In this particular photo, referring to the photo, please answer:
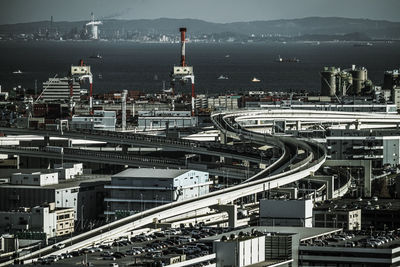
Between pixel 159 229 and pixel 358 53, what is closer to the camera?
pixel 159 229

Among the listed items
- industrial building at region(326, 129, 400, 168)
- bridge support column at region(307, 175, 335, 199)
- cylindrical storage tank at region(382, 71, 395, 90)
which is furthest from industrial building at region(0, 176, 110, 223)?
cylindrical storage tank at region(382, 71, 395, 90)

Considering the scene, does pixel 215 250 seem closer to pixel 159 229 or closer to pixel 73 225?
pixel 159 229

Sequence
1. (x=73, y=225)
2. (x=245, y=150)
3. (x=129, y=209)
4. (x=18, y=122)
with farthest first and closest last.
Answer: (x=18, y=122) < (x=245, y=150) < (x=129, y=209) < (x=73, y=225)

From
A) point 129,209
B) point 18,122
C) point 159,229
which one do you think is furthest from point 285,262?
point 18,122

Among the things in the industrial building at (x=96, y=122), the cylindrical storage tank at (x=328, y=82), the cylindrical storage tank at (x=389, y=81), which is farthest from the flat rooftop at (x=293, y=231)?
the cylindrical storage tank at (x=328, y=82)

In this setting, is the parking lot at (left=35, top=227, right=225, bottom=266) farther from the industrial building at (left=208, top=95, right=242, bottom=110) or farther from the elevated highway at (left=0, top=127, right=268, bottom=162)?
the industrial building at (left=208, top=95, right=242, bottom=110)

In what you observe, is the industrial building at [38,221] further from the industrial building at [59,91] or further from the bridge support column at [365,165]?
the industrial building at [59,91]

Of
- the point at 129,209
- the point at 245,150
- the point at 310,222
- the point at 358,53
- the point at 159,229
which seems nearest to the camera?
the point at 310,222
